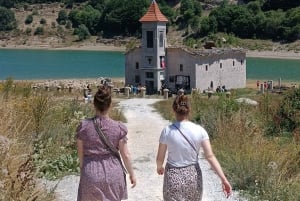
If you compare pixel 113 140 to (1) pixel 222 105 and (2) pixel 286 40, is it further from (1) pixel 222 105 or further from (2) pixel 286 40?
(2) pixel 286 40

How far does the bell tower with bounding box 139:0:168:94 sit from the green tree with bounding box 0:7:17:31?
10320 cm

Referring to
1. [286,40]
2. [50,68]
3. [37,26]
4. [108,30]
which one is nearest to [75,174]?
[50,68]

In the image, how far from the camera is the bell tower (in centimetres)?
4753

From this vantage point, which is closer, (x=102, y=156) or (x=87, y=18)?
(x=102, y=156)

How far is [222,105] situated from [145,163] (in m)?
5.87

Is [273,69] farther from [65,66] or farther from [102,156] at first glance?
[102,156]

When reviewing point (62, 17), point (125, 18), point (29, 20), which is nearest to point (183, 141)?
point (125, 18)

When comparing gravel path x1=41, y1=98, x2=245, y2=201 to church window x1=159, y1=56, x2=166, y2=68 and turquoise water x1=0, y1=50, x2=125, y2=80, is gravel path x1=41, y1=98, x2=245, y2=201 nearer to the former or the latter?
church window x1=159, y1=56, x2=166, y2=68

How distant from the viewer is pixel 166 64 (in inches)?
1891

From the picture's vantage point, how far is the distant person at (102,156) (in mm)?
6633

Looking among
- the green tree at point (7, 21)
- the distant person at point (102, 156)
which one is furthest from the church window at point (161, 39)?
the green tree at point (7, 21)

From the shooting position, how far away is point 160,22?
158ft

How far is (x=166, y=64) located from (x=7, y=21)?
107 meters

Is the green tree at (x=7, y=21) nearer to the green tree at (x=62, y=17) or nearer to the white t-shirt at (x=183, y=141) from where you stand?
the green tree at (x=62, y=17)
